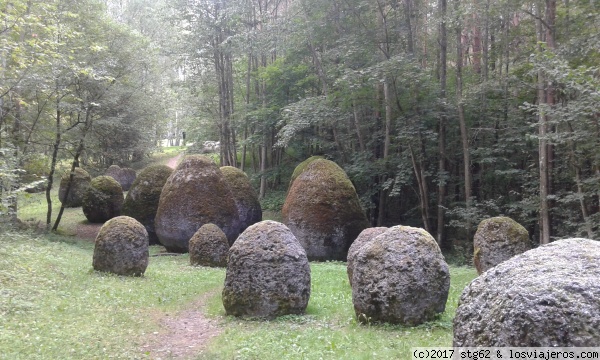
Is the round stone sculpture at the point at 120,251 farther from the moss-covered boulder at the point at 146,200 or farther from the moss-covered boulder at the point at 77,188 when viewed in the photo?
the moss-covered boulder at the point at 77,188

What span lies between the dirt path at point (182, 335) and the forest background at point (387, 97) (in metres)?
5.35

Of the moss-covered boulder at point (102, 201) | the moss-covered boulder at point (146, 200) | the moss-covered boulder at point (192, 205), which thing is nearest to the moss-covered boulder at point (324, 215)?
the moss-covered boulder at point (192, 205)

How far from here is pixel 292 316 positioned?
27.5ft

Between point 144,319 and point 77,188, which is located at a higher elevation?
point 77,188

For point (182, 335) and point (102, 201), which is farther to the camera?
point (102, 201)

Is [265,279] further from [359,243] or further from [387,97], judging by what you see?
[387,97]

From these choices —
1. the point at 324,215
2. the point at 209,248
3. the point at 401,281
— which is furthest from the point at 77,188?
the point at 401,281

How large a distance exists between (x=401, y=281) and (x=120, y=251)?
7.99 m

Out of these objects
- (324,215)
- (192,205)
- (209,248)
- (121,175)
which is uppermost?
(121,175)

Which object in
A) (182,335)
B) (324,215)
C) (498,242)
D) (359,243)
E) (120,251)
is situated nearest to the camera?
(182,335)

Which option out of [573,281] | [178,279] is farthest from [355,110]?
[573,281]

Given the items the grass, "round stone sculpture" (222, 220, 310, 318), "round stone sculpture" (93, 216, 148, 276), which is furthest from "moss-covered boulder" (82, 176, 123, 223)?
"round stone sculpture" (222, 220, 310, 318)

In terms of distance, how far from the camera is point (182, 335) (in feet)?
25.6

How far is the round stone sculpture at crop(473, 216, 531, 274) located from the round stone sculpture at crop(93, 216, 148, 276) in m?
8.98
